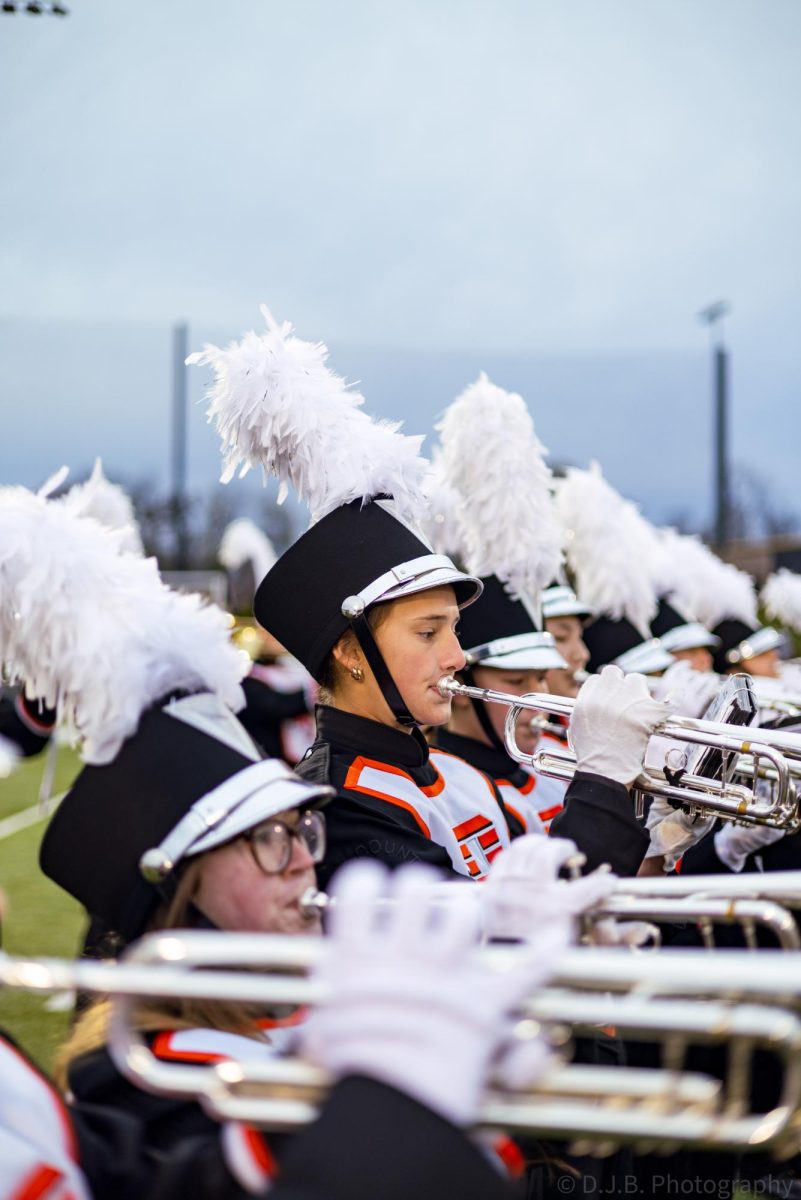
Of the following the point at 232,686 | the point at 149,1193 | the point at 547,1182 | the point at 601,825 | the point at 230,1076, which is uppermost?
the point at 232,686

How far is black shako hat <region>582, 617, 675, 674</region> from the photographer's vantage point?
18.4 ft

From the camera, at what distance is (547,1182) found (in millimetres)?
2490

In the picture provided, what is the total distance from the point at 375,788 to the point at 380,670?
0.92 feet

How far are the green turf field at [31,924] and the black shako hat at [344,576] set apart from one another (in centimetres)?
105

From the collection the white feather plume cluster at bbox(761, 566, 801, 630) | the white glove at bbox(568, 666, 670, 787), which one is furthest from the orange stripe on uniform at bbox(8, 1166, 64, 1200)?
the white feather plume cluster at bbox(761, 566, 801, 630)

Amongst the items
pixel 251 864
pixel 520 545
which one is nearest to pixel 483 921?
pixel 251 864

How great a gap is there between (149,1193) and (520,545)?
2877 millimetres

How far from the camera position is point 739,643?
23.6ft

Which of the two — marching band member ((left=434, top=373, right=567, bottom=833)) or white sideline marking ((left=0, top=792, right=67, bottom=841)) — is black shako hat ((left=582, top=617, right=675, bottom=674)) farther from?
white sideline marking ((left=0, top=792, right=67, bottom=841))

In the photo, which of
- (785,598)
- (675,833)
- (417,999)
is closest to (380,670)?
(675,833)

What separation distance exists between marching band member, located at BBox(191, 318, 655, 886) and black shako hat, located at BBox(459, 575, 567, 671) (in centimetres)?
100

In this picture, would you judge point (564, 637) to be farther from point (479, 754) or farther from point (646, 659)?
point (479, 754)

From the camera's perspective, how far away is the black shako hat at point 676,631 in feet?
20.5

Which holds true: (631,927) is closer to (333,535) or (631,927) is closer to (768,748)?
(768,748)
